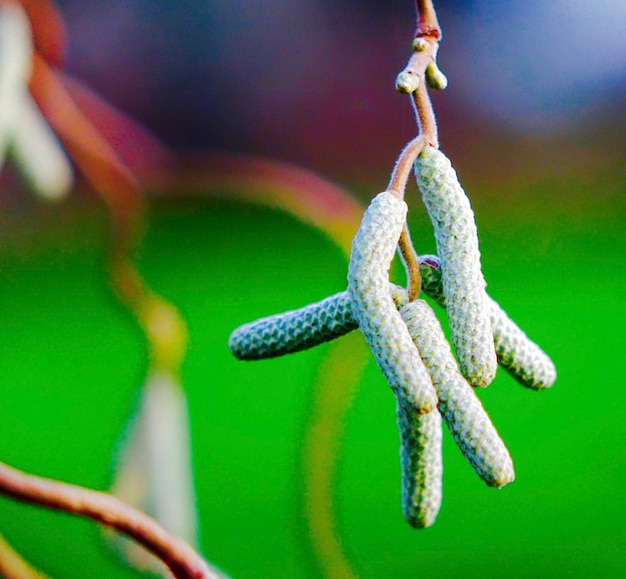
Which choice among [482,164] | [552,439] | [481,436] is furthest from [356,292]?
[482,164]

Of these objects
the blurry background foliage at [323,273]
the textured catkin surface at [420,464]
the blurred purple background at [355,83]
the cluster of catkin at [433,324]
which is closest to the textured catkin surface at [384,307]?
the cluster of catkin at [433,324]


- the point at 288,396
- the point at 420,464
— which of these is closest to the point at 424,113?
the point at 420,464

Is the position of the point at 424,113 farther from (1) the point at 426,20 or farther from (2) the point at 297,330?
(2) the point at 297,330

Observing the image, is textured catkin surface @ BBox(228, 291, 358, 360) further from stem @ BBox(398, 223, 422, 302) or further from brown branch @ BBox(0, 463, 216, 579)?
brown branch @ BBox(0, 463, 216, 579)

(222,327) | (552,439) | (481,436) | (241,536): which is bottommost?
(481,436)

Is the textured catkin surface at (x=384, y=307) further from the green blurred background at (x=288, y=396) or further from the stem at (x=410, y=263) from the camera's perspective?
the green blurred background at (x=288, y=396)

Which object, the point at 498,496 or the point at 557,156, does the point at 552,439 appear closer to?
the point at 498,496
